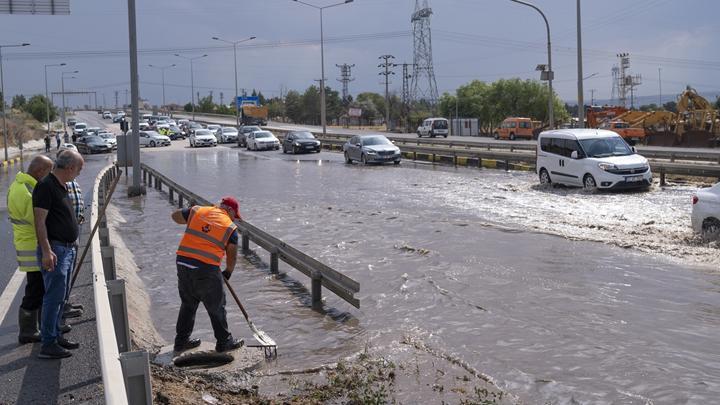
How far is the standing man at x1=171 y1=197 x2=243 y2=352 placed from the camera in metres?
7.34

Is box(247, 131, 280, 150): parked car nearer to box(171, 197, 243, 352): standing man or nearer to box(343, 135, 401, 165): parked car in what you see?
box(343, 135, 401, 165): parked car

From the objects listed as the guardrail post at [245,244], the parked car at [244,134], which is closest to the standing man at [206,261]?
the guardrail post at [245,244]

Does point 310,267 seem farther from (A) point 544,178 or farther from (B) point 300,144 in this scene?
(B) point 300,144

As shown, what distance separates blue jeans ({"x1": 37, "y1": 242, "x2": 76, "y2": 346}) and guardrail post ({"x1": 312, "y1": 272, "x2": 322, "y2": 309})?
3737 mm

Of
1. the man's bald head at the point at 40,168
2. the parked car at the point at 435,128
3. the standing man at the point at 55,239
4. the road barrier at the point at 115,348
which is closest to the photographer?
the road barrier at the point at 115,348

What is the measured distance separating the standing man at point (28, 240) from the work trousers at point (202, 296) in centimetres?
130

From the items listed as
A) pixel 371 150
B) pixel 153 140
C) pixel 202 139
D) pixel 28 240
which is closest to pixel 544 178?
pixel 371 150

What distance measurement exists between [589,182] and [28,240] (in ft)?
57.7

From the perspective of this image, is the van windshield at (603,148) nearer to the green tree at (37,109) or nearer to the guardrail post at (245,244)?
the guardrail post at (245,244)

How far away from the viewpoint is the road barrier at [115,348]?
433 cm

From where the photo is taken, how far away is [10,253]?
12992 millimetres

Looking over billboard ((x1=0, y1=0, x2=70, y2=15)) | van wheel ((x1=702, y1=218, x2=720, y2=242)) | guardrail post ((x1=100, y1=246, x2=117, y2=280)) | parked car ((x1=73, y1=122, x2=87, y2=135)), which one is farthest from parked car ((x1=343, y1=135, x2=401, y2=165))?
parked car ((x1=73, y1=122, x2=87, y2=135))

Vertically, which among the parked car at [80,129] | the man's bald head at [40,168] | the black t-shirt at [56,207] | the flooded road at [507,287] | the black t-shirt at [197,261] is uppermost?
the parked car at [80,129]

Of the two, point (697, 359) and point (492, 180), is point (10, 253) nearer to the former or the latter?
point (697, 359)
